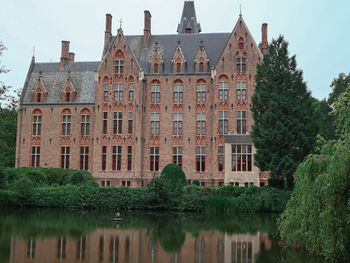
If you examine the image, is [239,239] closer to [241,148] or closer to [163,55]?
[241,148]

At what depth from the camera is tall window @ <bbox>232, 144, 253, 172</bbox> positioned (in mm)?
34844

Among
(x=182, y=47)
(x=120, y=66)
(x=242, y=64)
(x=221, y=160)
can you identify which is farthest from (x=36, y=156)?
(x=242, y=64)

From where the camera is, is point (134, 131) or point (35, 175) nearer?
point (35, 175)

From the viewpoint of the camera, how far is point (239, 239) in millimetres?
14805

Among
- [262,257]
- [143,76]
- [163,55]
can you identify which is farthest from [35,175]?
[262,257]

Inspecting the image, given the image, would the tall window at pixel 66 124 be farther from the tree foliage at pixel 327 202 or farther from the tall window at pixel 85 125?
the tree foliage at pixel 327 202

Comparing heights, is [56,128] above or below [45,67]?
below

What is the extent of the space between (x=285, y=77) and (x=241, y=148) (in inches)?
369

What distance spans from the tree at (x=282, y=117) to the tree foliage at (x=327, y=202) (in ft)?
46.9

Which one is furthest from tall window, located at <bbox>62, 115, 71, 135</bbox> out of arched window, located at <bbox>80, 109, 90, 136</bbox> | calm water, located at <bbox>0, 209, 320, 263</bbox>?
calm water, located at <bbox>0, 209, 320, 263</bbox>

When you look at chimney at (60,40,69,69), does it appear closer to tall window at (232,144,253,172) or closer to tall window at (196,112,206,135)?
tall window at (196,112,206,135)

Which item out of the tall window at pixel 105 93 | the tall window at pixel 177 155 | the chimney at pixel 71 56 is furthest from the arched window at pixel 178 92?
the chimney at pixel 71 56

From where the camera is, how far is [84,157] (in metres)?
39.5

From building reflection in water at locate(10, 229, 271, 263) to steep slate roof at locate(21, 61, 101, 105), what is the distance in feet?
89.4
